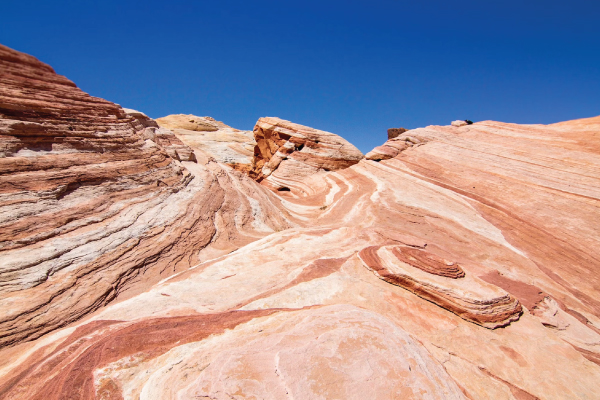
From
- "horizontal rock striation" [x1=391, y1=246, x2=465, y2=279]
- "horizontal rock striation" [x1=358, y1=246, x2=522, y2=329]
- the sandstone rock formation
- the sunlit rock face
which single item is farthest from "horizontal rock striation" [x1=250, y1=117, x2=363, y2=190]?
"horizontal rock striation" [x1=358, y1=246, x2=522, y2=329]

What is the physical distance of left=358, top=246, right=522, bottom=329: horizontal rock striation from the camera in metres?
5.15

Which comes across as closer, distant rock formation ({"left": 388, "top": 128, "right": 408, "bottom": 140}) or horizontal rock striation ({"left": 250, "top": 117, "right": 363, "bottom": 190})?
horizontal rock striation ({"left": 250, "top": 117, "right": 363, "bottom": 190})

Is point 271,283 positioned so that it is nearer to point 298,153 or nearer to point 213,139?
point 298,153

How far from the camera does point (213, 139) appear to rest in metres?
33.0

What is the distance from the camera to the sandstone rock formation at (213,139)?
1126 inches

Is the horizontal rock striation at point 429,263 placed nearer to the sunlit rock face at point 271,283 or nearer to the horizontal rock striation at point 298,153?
the sunlit rock face at point 271,283

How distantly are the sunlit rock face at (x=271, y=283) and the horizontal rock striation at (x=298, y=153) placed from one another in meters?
7.50

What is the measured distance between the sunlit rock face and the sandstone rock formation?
1713 cm

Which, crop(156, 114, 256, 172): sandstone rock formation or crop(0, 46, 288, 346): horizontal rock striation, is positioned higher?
crop(156, 114, 256, 172): sandstone rock formation

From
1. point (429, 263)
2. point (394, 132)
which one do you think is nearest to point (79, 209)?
point (429, 263)

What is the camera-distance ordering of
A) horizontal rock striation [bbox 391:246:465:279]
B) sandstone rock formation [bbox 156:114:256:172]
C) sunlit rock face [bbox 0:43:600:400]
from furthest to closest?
1. sandstone rock formation [bbox 156:114:256:172]
2. horizontal rock striation [bbox 391:246:465:279]
3. sunlit rock face [bbox 0:43:600:400]

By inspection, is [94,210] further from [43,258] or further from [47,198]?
[43,258]

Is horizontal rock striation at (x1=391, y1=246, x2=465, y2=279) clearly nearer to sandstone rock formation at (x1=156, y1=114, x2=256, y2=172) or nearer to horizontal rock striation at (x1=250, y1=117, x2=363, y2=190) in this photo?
horizontal rock striation at (x1=250, y1=117, x2=363, y2=190)

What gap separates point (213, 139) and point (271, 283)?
99.1 ft
